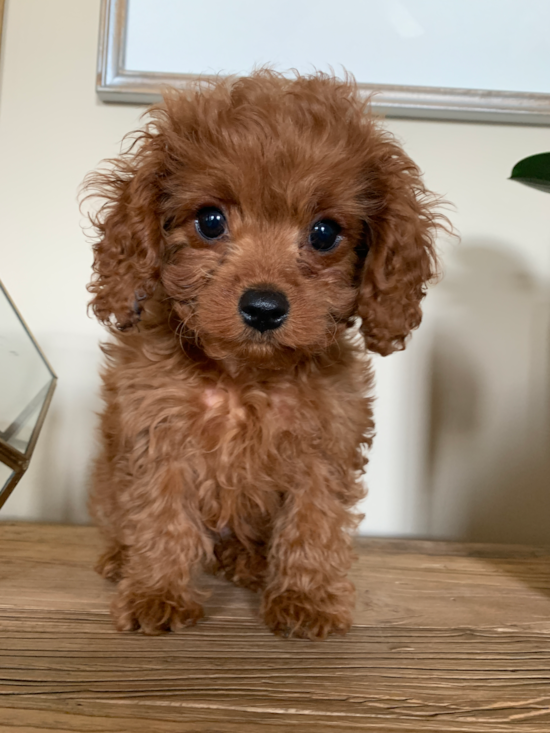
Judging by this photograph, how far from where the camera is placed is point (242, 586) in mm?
1467

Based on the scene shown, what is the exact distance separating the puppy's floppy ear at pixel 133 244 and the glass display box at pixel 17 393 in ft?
0.96

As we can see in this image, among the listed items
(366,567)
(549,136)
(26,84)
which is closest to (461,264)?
(549,136)

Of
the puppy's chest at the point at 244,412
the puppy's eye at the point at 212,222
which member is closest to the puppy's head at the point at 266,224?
the puppy's eye at the point at 212,222

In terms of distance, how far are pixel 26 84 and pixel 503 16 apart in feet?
4.87

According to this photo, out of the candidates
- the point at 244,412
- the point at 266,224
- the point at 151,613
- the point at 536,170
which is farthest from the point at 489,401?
the point at 151,613

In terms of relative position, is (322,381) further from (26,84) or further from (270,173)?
(26,84)

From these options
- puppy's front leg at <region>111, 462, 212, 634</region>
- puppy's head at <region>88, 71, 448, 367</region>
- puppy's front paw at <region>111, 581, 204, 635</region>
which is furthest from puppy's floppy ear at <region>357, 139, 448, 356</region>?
puppy's front paw at <region>111, 581, 204, 635</region>

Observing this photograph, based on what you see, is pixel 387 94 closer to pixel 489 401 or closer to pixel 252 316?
pixel 489 401

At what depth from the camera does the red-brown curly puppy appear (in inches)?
44.0

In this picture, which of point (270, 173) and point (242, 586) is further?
point (242, 586)

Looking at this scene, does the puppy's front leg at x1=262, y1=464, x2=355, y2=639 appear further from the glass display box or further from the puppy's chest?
the glass display box

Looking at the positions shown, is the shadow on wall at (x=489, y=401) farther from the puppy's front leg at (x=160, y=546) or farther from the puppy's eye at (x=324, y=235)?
the puppy's front leg at (x=160, y=546)

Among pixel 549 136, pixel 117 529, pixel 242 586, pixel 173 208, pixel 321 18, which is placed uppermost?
pixel 321 18

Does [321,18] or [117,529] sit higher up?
[321,18]
